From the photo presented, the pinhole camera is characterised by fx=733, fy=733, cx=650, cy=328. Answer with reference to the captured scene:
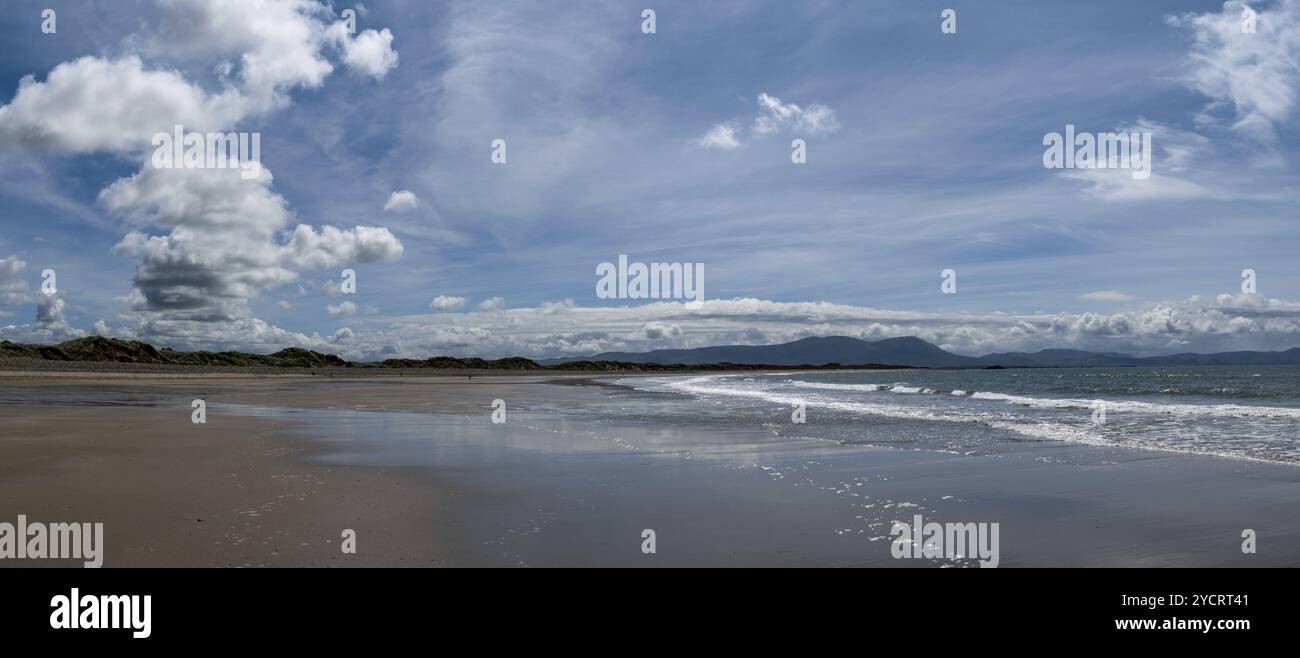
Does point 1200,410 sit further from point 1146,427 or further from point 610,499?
point 610,499

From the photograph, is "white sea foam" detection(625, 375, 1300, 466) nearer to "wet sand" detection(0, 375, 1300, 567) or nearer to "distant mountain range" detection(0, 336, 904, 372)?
"wet sand" detection(0, 375, 1300, 567)

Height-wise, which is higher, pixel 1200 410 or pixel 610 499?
pixel 610 499

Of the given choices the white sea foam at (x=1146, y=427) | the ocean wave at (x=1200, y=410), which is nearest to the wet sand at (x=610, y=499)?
the white sea foam at (x=1146, y=427)

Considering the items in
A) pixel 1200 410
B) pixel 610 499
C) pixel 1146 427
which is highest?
pixel 610 499

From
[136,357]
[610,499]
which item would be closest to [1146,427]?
[610,499]

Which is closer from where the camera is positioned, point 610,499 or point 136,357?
point 610,499

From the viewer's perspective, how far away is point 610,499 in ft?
33.1

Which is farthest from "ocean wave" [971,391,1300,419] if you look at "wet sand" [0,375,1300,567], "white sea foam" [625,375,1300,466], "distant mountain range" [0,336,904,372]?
"distant mountain range" [0,336,904,372]

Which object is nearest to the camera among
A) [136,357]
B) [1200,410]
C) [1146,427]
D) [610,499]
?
[610,499]

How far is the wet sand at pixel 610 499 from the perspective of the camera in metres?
7.29

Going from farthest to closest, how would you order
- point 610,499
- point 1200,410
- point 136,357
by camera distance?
point 136,357
point 1200,410
point 610,499

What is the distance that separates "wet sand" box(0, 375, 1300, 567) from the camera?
7.29 metres

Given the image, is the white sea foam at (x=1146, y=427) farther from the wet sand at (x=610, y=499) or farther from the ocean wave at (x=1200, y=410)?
the wet sand at (x=610, y=499)
